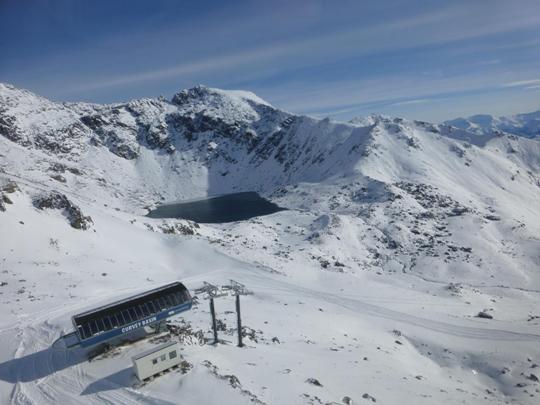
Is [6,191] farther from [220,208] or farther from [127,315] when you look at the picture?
[220,208]

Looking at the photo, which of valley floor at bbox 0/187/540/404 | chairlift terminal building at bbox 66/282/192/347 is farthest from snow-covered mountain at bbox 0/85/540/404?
chairlift terminal building at bbox 66/282/192/347

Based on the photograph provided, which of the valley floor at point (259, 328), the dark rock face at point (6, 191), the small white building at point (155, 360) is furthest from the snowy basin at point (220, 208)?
the small white building at point (155, 360)

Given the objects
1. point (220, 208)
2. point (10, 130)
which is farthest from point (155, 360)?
point (10, 130)

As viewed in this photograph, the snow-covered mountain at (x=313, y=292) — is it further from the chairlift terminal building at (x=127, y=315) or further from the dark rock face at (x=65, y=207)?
the chairlift terminal building at (x=127, y=315)

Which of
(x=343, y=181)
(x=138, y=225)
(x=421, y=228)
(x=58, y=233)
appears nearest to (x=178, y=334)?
(x=58, y=233)

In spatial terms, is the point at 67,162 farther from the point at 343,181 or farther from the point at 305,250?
the point at 305,250

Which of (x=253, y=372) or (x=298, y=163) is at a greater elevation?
(x=298, y=163)

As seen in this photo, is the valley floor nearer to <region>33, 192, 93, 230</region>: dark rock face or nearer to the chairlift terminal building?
the chairlift terminal building

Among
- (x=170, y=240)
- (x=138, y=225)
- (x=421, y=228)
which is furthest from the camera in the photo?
(x=421, y=228)
